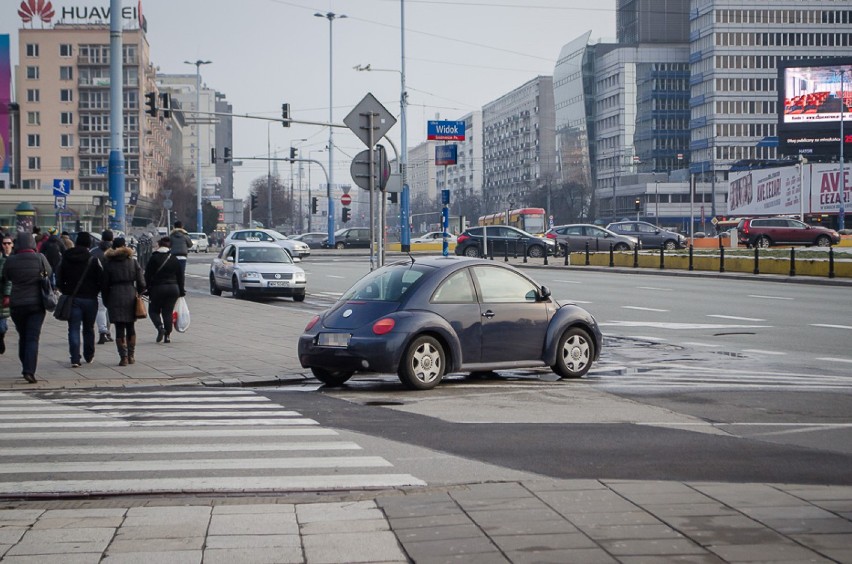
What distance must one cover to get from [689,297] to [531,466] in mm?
22042

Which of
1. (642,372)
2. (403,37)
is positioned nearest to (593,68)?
(403,37)

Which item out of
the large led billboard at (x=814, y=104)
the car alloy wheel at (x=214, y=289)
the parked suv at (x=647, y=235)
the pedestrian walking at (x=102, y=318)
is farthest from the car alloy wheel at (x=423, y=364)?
the large led billboard at (x=814, y=104)

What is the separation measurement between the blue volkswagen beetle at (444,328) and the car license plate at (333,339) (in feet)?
0.04

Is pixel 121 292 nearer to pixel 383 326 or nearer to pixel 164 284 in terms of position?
pixel 164 284

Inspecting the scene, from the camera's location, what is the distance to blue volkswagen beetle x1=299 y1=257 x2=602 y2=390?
40.4 ft

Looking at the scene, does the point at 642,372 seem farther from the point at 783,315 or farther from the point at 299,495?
the point at 783,315

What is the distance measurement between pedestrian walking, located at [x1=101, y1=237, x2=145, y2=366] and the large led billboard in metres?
75.1

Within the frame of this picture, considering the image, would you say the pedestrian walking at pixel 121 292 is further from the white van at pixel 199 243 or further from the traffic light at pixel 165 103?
the white van at pixel 199 243

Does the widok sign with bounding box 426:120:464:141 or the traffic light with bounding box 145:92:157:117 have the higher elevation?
the traffic light with bounding box 145:92:157:117

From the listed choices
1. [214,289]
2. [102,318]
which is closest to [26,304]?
[102,318]

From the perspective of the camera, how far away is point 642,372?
47.1 ft

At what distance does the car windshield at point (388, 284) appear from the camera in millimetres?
12766

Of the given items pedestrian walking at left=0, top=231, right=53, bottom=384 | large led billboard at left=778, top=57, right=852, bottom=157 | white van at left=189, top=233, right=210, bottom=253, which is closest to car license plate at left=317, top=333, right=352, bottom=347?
pedestrian walking at left=0, top=231, right=53, bottom=384

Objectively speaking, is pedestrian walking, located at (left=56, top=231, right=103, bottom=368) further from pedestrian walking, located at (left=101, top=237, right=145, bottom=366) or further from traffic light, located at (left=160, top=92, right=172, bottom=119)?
traffic light, located at (left=160, top=92, right=172, bottom=119)
